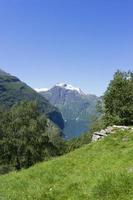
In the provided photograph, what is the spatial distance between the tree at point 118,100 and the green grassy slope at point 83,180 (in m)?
35.6

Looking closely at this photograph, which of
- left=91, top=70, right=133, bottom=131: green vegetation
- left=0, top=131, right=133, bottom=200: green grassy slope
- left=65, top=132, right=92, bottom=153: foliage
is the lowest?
left=65, top=132, right=92, bottom=153: foliage

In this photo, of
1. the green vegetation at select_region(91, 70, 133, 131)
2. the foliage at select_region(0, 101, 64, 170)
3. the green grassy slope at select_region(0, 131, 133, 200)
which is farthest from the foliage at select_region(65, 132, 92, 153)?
the green grassy slope at select_region(0, 131, 133, 200)

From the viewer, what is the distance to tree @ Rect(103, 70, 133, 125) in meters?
67.8

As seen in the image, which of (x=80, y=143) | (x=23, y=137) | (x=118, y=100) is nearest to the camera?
(x=118, y=100)

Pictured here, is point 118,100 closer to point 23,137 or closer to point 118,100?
point 118,100

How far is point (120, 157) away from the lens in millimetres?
25094

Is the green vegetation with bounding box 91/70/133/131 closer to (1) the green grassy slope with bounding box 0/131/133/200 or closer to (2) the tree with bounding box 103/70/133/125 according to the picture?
(2) the tree with bounding box 103/70/133/125

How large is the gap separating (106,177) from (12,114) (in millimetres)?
80181

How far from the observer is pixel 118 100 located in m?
69.8

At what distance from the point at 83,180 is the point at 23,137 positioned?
73.5m

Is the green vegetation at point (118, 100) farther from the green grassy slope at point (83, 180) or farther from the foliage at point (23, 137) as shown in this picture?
the green grassy slope at point (83, 180)

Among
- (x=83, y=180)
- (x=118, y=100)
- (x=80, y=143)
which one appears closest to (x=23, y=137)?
(x=118, y=100)

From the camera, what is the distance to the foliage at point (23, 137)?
295ft

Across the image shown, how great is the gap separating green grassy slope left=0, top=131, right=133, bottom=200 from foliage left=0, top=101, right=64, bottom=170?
193 feet
